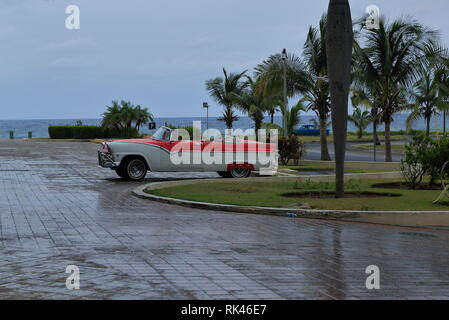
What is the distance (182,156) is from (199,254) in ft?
41.7

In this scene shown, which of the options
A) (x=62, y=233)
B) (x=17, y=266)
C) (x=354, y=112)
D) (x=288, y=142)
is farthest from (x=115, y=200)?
(x=354, y=112)

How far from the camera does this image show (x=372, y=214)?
12688mm

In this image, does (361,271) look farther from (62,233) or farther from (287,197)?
(287,197)

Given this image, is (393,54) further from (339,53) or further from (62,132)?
(62,132)

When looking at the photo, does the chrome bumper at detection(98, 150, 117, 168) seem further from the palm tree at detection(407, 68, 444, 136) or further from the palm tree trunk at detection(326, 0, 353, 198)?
the palm tree at detection(407, 68, 444, 136)

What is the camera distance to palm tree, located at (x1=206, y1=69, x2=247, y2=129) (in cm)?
5644

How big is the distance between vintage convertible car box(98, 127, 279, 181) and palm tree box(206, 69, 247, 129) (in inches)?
1335

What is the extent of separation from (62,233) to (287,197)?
621 cm

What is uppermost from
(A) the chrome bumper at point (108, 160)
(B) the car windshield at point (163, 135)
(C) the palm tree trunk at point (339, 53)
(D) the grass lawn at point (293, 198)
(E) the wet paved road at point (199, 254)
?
(C) the palm tree trunk at point (339, 53)

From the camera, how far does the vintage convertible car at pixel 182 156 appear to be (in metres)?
21.1

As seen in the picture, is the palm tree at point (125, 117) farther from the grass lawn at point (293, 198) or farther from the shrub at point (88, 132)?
the grass lawn at point (293, 198)

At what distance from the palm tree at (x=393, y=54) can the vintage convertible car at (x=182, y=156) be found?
11.3 meters

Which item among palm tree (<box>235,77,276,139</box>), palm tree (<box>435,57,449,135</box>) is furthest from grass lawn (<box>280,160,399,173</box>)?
palm tree (<box>235,77,276,139</box>)

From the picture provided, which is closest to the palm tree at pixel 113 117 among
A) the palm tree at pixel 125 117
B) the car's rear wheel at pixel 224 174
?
the palm tree at pixel 125 117
